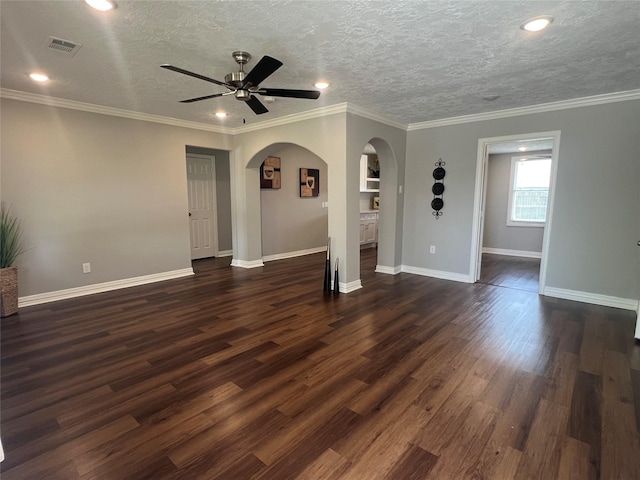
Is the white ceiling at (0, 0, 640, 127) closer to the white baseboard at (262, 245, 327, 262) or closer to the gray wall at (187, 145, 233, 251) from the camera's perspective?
the gray wall at (187, 145, 233, 251)

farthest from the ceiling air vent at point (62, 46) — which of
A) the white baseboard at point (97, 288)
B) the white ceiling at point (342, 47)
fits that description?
the white baseboard at point (97, 288)

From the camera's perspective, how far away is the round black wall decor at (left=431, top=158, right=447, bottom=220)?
519 cm

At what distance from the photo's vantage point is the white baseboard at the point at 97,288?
3.99 m

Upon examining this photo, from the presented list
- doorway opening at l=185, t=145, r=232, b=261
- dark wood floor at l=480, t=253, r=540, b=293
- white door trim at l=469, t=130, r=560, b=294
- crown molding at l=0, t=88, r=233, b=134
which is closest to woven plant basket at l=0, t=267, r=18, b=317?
crown molding at l=0, t=88, r=233, b=134

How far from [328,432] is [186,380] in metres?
1.15

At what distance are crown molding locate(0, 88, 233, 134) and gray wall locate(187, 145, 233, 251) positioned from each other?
1.23 m

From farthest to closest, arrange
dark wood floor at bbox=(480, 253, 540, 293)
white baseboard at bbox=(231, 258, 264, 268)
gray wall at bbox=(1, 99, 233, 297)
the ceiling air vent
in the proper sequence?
white baseboard at bbox=(231, 258, 264, 268) < dark wood floor at bbox=(480, 253, 540, 293) < gray wall at bbox=(1, 99, 233, 297) < the ceiling air vent

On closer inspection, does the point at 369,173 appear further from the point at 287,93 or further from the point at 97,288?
the point at 97,288

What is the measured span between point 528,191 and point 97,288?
8315 millimetres

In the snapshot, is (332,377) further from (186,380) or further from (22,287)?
(22,287)

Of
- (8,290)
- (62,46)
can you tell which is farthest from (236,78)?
(8,290)

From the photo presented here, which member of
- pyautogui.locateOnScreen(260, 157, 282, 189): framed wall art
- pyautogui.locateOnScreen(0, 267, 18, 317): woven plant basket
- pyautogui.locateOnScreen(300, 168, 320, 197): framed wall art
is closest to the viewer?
pyautogui.locateOnScreen(0, 267, 18, 317): woven plant basket

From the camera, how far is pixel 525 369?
2535 mm

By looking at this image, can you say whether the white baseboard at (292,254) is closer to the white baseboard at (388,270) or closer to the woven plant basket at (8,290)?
the white baseboard at (388,270)
